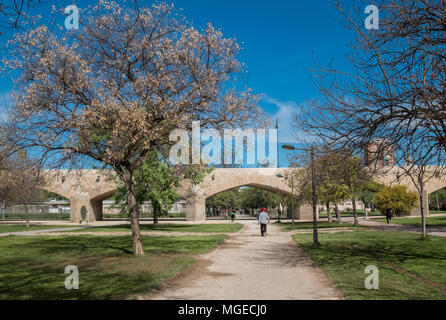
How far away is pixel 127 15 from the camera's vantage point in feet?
43.5

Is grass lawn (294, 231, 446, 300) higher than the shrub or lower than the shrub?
lower

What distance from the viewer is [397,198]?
46156 mm

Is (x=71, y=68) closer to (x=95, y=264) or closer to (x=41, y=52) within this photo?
(x=41, y=52)

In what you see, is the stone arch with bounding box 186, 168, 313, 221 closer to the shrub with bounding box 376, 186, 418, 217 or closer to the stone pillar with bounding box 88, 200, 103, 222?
the shrub with bounding box 376, 186, 418, 217

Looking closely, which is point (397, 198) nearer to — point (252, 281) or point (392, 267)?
point (392, 267)

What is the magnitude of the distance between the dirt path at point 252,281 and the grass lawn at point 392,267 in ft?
1.58

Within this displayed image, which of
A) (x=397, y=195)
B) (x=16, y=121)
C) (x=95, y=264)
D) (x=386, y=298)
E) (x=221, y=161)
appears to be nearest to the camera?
(x=386, y=298)

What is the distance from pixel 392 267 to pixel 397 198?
1510 inches

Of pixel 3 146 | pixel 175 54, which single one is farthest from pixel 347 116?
pixel 3 146

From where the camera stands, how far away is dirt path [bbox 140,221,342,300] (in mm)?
7609

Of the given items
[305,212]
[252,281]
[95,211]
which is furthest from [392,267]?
[95,211]

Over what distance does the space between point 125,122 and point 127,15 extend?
3.70 m

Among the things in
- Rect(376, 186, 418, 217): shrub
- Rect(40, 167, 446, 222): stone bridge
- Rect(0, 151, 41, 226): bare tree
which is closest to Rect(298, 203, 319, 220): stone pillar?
Rect(40, 167, 446, 222): stone bridge

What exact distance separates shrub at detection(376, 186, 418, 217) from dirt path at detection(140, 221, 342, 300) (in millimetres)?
35902
